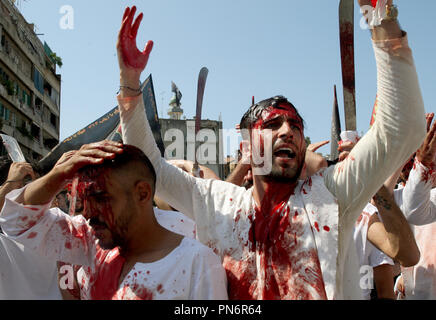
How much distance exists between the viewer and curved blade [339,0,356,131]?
2.76 m

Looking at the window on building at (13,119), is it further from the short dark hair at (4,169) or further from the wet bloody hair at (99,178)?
the wet bloody hair at (99,178)

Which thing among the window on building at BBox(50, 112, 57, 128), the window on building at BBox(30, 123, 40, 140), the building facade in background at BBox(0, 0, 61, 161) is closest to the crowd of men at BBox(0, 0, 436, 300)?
the building facade in background at BBox(0, 0, 61, 161)

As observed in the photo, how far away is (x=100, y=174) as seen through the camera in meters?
2.04

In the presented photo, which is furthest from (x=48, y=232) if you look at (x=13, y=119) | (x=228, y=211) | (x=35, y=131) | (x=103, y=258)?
(x=35, y=131)

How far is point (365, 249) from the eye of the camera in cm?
346

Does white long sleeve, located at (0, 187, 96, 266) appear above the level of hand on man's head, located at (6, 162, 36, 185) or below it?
below

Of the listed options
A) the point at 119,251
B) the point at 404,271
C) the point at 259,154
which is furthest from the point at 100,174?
the point at 404,271

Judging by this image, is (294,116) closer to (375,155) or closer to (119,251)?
(375,155)

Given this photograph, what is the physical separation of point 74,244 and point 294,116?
1.36 meters

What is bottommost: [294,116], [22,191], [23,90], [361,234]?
[361,234]

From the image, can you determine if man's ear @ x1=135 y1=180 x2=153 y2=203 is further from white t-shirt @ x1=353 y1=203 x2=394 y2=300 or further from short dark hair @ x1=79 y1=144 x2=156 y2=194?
white t-shirt @ x1=353 y1=203 x2=394 y2=300

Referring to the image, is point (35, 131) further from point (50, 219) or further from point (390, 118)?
point (390, 118)

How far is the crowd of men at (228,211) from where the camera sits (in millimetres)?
1857

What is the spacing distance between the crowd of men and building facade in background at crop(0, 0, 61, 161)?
23441 millimetres
